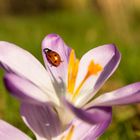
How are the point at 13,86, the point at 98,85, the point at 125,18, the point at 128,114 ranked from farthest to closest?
the point at 125,18 < the point at 128,114 < the point at 98,85 < the point at 13,86

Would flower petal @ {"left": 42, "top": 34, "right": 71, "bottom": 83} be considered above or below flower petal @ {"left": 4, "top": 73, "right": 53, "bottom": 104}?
below

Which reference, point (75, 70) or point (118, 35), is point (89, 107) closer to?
point (75, 70)

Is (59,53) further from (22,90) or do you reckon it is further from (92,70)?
(22,90)

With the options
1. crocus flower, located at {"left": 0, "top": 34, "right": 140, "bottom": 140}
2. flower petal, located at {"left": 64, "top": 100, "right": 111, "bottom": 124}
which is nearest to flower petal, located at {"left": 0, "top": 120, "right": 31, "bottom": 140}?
crocus flower, located at {"left": 0, "top": 34, "right": 140, "bottom": 140}

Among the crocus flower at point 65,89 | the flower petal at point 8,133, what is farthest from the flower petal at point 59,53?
A: the flower petal at point 8,133

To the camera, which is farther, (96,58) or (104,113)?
(96,58)

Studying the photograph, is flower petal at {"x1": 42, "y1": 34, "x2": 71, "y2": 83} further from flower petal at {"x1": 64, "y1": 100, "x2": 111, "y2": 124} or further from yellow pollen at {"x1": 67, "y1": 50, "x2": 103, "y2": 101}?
flower petal at {"x1": 64, "y1": 100, "x2": 111, "y2": 124}

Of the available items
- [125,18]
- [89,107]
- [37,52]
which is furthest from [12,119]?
[125,18]
